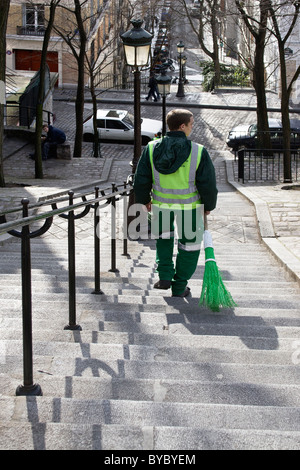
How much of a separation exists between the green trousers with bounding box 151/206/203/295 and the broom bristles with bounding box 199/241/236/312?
1.01ft

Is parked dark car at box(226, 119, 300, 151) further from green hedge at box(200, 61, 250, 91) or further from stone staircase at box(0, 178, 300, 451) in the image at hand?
stone staircase at box(0, 178, 300, 451)

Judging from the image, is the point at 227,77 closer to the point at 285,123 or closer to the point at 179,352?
the point at 285,123

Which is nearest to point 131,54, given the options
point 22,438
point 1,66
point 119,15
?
point 1,66

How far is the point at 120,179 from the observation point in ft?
57.6

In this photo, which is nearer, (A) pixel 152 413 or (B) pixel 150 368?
(A) pixel 152 413

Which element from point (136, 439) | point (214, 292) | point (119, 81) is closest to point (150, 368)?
point (136, 439)

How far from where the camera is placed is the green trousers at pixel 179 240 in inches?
192

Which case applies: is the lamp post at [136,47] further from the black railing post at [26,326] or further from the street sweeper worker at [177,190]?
the black railing post at [26,326]

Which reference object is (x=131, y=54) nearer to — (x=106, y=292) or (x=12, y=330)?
(x=106, y=292)

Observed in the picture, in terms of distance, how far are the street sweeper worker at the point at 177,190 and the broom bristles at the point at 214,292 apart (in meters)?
0.37

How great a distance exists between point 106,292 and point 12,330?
1.65 meters

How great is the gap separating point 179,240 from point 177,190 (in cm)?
43

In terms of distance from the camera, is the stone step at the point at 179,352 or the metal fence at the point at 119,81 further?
the metal fence at the point at 119,81

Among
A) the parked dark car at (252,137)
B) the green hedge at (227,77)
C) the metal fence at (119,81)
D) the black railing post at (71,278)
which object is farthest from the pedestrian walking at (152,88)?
the black railing post at (71,278)
